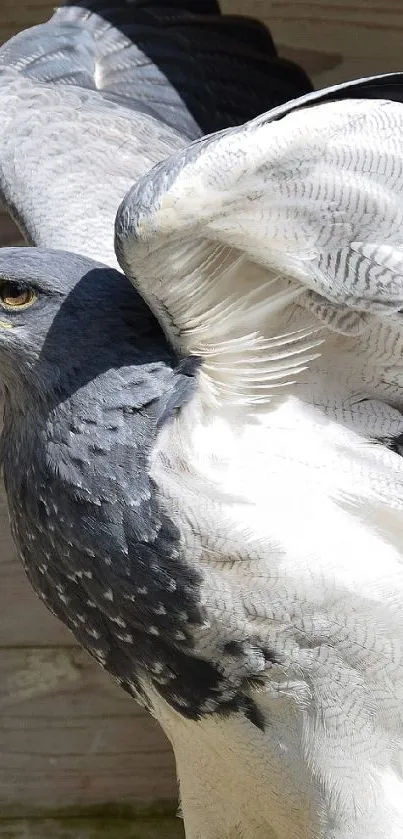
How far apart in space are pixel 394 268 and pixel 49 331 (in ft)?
1.03

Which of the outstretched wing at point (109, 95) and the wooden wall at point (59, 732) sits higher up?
the outstretched wing at point (109, 95)

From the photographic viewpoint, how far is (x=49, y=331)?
1.08 meters

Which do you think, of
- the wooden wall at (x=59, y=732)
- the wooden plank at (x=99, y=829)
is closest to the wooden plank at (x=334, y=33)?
the wooden wall at (x=59, y=732)

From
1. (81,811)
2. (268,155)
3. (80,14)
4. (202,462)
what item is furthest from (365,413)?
(81,811)

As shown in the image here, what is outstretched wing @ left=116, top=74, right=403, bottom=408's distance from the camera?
3.05ft

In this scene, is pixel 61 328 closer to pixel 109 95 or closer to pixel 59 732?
pixel 109 95

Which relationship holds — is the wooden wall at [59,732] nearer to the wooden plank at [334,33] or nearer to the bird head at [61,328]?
the wooden plank at [334,33]

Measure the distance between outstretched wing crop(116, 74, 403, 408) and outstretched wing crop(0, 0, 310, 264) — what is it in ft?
1.20

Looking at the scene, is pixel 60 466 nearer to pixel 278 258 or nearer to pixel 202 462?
pixel 202 462

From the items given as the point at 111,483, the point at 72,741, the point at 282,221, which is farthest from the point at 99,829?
the point at 282,221

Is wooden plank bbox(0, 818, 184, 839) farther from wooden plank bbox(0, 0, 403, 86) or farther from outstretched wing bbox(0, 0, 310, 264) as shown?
wooden plank bbox(0, 0, 403, 86)

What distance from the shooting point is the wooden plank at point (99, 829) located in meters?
1.83

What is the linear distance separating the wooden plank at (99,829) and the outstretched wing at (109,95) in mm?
941

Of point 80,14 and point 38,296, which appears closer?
point 38,296
